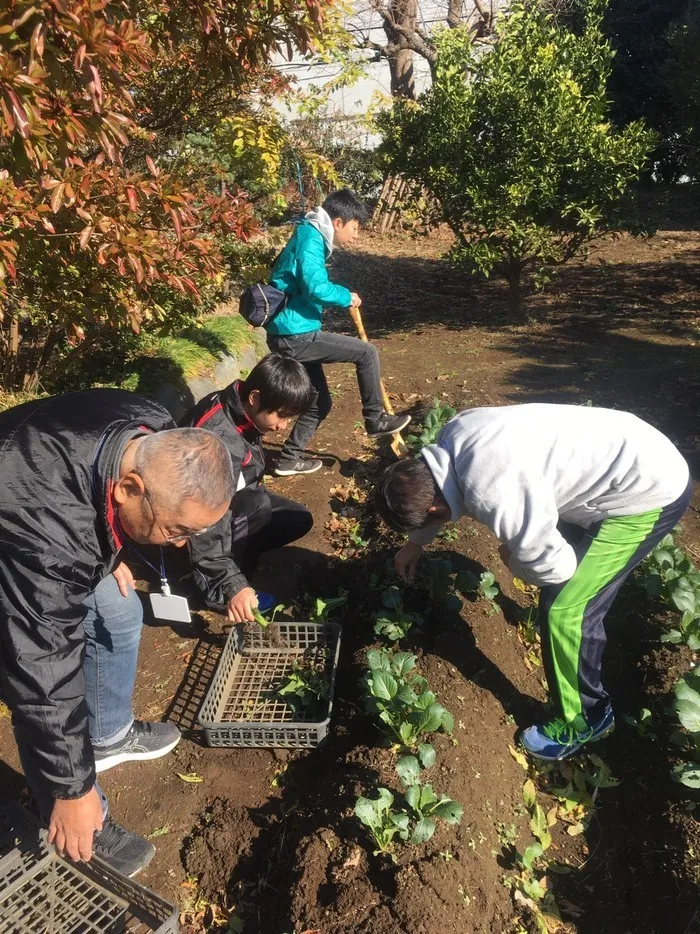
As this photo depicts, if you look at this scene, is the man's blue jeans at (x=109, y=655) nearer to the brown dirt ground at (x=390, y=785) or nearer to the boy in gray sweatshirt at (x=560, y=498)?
the brown dirt ground at (x=390, y=785)

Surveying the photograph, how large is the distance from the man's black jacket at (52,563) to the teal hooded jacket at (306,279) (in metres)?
2.86

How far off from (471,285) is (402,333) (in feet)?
8.84

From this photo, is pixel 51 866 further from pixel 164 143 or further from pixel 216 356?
pixel 164 143

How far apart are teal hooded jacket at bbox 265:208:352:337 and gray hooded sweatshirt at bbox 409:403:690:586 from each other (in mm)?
2278

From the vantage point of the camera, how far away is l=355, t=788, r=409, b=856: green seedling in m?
2.37

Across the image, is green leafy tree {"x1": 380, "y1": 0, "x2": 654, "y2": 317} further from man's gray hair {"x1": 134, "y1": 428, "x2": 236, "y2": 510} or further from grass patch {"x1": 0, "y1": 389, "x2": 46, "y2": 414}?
man's gray hair {"x1": 134, "y1": 428, "x2": 236, "y2": 510}

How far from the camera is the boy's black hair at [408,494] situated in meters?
2.46

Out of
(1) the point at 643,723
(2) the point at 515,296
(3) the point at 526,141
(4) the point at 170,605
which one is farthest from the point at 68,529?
(2) the point at 515,296

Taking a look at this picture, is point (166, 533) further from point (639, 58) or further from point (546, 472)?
point (639, 58)

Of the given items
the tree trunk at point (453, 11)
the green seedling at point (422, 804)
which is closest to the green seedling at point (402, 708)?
the green seedling at point (422, 804)

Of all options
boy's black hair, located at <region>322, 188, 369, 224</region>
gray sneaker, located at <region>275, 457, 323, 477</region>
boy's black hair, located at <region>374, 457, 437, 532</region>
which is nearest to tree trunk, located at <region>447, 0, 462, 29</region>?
boy's black hair, located at <region>322, 188, 369, 224</region>

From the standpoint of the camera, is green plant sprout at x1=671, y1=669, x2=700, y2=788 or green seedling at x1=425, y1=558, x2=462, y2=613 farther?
green seedling at x1=425, y1=558, x2=462, y2=613

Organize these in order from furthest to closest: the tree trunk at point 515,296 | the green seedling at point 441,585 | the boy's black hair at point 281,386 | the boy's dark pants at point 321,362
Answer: the tree trunk at point 515,296, the boy's dark pants at point 321,362, the green seedling at point 441,585, the boy's black hair at point 281,386

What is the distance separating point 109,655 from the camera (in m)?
2.63
